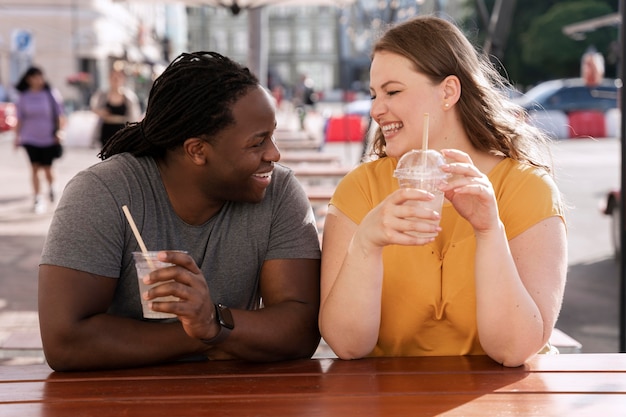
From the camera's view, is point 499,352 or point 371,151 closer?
point 499,352

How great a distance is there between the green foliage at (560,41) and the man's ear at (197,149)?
4584cm

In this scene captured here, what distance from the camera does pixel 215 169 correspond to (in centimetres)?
213

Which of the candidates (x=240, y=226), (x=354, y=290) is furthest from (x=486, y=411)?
(x=240, y=226)

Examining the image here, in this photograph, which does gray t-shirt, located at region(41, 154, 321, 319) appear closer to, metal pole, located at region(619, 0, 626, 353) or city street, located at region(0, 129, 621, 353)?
city street, located at region(0, 129, 621, 353)

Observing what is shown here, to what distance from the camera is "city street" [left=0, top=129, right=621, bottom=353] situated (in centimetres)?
526

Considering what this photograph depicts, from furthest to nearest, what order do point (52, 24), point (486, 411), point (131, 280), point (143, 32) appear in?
point (143, 32), point (52, 24), point (131, 280), point (486, 411)

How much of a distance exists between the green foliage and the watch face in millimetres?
46038

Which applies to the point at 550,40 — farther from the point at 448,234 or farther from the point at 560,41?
the point at 448,234

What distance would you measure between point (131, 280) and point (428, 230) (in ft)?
2.45

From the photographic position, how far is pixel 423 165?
70.9 inches

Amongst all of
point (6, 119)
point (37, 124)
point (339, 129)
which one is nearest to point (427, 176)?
point (37, 124)

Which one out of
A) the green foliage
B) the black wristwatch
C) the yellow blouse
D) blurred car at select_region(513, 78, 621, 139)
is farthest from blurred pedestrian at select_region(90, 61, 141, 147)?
the green foliage

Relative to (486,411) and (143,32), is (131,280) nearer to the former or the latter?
(486,411)

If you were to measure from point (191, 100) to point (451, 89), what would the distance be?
Answer: 2.04ft
